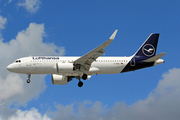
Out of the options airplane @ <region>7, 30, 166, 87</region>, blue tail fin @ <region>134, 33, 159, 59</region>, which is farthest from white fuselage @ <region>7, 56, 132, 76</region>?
blue tail fin @ <region>134, 33, 159, 59</region>

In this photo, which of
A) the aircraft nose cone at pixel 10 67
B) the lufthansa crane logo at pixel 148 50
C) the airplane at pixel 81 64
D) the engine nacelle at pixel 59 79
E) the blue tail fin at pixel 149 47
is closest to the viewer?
the airplane at pixel 81 64

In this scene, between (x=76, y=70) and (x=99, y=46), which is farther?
(x=76, y=70)

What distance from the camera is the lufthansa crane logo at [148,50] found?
47759mm

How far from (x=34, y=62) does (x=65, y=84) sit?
7919 mm

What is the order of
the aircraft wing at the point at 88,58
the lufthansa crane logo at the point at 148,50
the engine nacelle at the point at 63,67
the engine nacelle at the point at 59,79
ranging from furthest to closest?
the lufthansa crane logo at the point at 148,50
the engine nacelle at the point at 59,79
the engine nacelle at the point at 63,67
the aircraft wing at the point at 88,58

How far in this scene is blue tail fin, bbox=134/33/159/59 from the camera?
4742cm

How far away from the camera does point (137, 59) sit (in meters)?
45.8

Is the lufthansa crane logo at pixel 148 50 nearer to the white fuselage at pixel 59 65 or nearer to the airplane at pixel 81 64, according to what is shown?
the airplane at pixel 81 64

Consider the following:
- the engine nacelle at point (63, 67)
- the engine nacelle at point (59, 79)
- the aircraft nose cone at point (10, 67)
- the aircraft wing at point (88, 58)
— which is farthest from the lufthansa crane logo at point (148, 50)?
the aircraft nose cone at point (10, 67)

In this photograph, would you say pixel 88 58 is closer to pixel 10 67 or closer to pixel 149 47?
pixel 10 67

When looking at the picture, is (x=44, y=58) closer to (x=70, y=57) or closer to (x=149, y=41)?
(x=70, y=57)

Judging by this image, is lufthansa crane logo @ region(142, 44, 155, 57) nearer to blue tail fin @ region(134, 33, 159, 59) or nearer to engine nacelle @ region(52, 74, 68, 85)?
blue tail fin @ region(134, 33, 159, 59)

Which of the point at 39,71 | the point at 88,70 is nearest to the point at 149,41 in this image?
the point at 88,70

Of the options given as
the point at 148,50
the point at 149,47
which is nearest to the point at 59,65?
the point at 148,50
